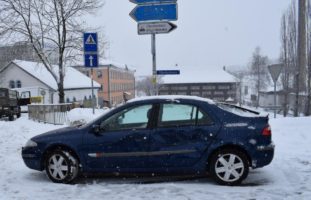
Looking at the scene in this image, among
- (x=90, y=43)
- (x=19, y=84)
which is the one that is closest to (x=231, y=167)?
(x=90, y=43)

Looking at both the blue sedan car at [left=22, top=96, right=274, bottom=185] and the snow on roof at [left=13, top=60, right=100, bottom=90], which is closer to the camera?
the blue sedan car at [left=22, top=96, right=274, bottom=185]

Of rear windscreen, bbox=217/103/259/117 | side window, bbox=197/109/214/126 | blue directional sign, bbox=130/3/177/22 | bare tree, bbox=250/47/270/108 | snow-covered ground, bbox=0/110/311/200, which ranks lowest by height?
snow-covered ground, bbox=0/110/311/200

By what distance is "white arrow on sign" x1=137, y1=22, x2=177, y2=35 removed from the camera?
9812mm

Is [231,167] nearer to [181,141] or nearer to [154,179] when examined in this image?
[181,141]

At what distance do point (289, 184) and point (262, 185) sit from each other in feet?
1.41

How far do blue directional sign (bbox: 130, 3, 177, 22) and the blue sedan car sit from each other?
305cm

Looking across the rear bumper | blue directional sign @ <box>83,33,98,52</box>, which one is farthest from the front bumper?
blue directional sign @ <box>83,33,98,52</box>

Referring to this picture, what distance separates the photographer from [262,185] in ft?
22.8

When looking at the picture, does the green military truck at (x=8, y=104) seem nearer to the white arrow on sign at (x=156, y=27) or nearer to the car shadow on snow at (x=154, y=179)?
the white arrow on sign at (x=156, y=27)

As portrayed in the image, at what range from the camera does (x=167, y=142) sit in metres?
7.04

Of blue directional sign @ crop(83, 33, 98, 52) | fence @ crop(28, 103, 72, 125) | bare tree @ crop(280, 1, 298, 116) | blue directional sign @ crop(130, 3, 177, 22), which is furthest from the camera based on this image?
bare tree @ crop(280, 1, 298, 116)

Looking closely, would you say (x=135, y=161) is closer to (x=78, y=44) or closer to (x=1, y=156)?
(x=1, y=156)

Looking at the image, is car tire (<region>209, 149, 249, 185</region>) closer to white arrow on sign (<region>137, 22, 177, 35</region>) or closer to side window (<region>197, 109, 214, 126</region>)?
side window (<region>197, 109, 214, 126</region>)

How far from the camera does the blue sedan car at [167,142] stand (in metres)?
6.98
